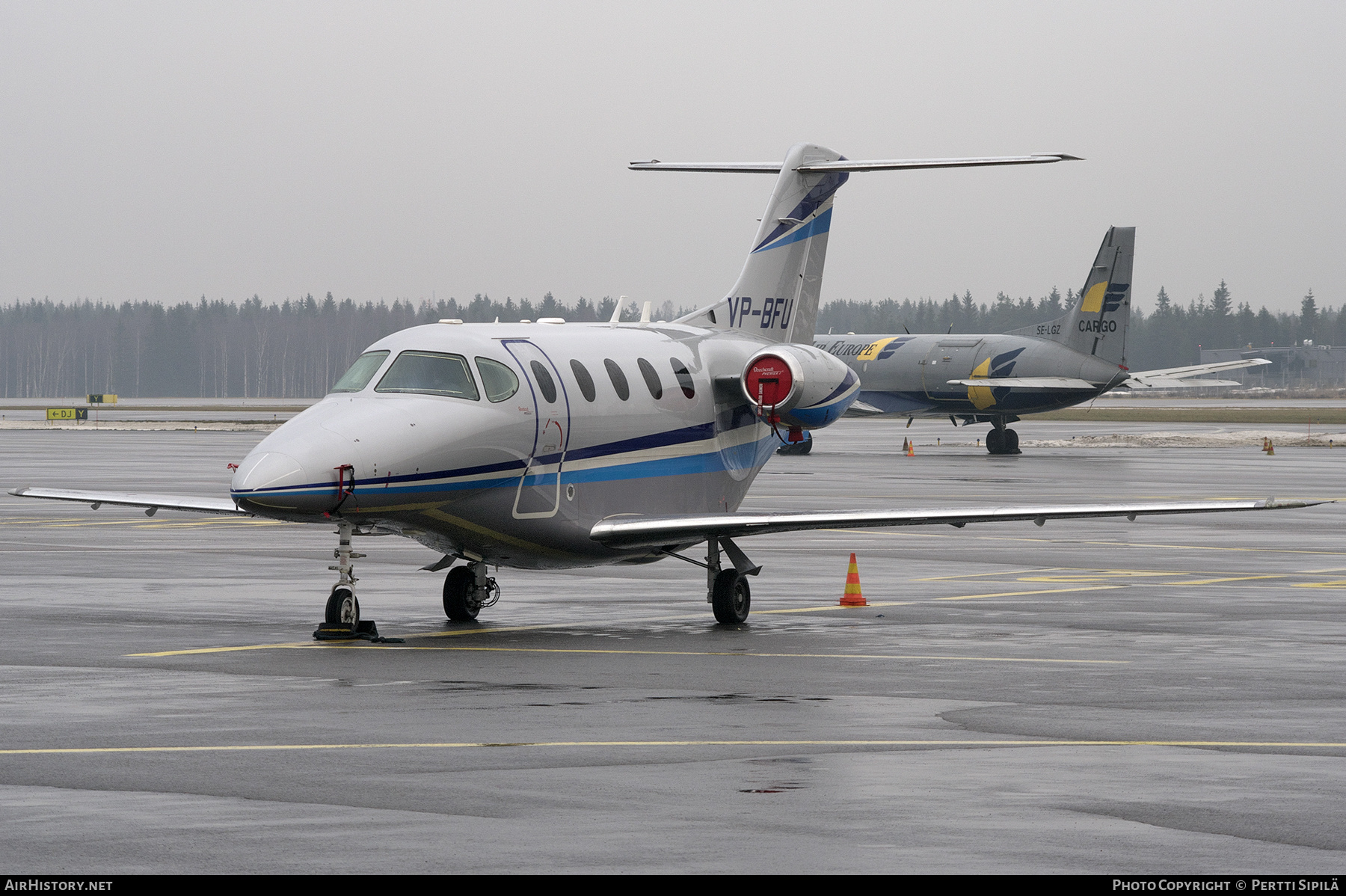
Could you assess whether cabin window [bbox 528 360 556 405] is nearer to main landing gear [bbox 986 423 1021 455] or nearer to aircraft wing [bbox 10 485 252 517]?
aircraft wing [bbox 10 485 252 517]

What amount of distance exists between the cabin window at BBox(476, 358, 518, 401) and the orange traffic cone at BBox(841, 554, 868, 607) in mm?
4959

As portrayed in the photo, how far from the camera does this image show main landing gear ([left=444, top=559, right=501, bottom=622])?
1917 centimetres

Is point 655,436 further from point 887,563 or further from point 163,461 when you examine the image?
point 163,461

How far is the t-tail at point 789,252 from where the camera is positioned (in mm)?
24109

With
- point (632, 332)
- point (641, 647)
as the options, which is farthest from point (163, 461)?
point (641, 647)

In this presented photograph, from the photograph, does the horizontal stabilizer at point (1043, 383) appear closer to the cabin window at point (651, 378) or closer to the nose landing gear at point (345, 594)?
the cabin window at point (651, 378)

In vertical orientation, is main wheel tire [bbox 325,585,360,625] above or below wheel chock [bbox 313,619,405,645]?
above

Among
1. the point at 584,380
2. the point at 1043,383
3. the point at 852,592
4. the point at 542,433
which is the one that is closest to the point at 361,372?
the point at 542,433

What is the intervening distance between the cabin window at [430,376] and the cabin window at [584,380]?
1585 mm

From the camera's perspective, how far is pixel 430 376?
1781 centimetres

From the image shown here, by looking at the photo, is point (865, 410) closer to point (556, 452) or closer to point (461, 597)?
point (461, 597)

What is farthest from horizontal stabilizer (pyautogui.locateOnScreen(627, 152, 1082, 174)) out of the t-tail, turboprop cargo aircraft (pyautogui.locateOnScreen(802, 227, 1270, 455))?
turboprop cargo aircraft (pyautogui.locateOnScreen(802, 227, 1270, 455))

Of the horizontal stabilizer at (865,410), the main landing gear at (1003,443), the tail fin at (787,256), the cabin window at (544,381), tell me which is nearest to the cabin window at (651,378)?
the cabin window at (544,381)
